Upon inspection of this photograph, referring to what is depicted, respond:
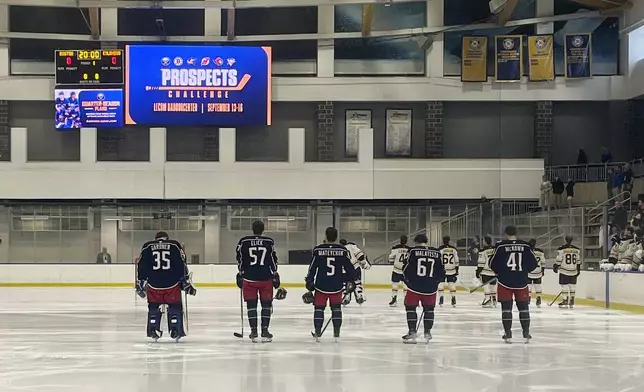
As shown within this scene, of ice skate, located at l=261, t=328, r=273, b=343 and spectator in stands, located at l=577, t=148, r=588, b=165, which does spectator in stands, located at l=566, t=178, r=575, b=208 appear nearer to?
spectator in stands, located at l=577, t=148, r=588, b=165

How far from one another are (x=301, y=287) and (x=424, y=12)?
33.5ft

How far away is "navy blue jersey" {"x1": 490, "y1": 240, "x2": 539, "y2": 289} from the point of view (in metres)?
9.95

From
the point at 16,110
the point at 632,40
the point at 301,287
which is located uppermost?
the point at 632,40

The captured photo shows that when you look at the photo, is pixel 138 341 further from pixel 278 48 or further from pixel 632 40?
pixel 632 40

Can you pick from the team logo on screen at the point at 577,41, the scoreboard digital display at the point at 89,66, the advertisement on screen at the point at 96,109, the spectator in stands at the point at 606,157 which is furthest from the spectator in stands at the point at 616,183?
the scoreboard digital display at the point at 89,66

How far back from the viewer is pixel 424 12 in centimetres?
2720

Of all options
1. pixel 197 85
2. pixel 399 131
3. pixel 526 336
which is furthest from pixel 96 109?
pixel 526 336

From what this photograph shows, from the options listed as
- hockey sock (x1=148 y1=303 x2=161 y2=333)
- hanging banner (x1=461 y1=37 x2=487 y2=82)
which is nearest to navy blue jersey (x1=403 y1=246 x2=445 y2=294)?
hockey sock (x1=148 y1=303 x2=161 y2=333)

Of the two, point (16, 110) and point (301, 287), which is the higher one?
point (16, 110)

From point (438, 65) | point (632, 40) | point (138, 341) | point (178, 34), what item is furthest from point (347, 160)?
point (138, 341)

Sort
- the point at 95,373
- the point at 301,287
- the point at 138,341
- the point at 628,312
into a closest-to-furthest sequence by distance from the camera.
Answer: the point at 95,373 → the point at 138,341 → the point at 628,312 → the point at 301,287

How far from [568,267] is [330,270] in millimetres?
7586

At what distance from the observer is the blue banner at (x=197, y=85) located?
25.8 m

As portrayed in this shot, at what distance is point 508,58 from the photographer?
85.8ft
